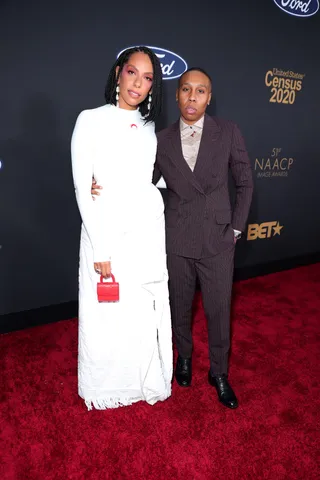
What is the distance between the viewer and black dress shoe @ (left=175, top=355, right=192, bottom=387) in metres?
2.30

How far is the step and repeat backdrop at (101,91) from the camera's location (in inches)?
102

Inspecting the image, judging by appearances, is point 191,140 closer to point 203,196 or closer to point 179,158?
point 179,158

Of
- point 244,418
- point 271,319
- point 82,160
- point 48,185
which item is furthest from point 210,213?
point 271,319

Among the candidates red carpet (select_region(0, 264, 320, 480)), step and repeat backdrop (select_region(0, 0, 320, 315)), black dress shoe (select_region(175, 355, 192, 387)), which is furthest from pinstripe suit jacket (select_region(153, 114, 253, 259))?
step and repeat backdrop (select_region(0, 0, 320, 315))

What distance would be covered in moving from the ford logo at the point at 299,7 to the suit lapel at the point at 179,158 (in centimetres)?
245

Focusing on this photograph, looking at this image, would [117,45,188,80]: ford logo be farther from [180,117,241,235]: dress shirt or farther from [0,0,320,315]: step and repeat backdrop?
[180,117,241,235]: dress shirt

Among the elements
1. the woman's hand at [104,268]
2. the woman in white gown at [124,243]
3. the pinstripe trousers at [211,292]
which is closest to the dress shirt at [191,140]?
the woman in white gown at [124,243]

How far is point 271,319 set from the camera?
3.20 meters

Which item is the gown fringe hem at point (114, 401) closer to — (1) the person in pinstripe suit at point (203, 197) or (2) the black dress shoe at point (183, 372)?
(2) the black dress shoe at point (183, 372)

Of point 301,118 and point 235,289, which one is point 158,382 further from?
point 301,118

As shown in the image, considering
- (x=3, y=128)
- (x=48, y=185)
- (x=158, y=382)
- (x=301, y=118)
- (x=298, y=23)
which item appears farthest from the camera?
(x=301, y=118)

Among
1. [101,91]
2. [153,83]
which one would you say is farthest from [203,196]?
[101,91]

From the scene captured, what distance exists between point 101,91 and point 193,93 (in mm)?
1219

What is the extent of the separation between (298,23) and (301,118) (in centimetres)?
88
